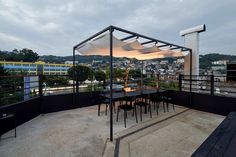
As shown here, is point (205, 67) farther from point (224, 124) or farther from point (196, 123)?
point (224, 124)

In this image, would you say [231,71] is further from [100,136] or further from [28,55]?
[28,55]

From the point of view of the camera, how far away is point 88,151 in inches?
88.7

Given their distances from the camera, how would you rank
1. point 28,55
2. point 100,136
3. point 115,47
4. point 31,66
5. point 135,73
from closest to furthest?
point 100,136
point 115,47
point 135,73
point 31,66
point 28,55

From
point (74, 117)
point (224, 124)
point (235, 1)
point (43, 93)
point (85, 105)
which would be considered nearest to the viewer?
point (224, 124)

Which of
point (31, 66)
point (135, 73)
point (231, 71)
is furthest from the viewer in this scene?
point (31, 66)

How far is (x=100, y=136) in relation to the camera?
9.19 feet

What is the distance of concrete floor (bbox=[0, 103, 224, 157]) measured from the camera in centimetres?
224

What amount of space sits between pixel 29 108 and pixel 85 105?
192 cm

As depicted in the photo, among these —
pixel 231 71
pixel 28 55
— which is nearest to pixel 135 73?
pixel 231 71

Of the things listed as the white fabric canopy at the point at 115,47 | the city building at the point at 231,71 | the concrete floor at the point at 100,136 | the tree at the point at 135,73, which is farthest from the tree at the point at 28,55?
the city building at the point at 231,71

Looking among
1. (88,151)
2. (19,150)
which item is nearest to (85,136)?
(88,151)

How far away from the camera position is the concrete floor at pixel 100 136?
2236 millimetres

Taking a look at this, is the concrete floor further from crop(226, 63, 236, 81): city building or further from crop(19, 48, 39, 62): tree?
crop(19, 48, 39, 62): tree

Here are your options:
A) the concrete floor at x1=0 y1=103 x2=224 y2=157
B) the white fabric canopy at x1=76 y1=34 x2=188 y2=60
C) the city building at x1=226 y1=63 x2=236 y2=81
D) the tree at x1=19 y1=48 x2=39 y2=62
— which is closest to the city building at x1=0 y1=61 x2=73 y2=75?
the tree at x1=19 y1=48 x2=39 y2=62
